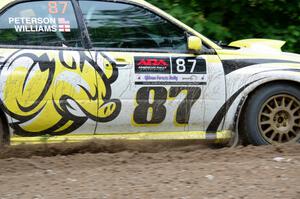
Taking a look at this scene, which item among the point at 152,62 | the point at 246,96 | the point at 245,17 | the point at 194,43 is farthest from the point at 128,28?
the point at 245,17

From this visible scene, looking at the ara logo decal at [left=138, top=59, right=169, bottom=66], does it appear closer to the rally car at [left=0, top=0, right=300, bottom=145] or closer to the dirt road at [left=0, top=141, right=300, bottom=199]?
the rally car at [left=0, top=0, right=300, bottom=145]

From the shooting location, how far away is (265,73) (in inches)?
250

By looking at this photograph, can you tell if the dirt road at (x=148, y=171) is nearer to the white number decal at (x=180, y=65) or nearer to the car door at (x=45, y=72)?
the car door at (x=45, y=72)

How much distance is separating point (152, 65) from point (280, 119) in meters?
1.53

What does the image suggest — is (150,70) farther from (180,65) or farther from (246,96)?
(246,96)

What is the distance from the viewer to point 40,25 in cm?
600

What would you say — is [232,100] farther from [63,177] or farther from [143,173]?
[63,177]

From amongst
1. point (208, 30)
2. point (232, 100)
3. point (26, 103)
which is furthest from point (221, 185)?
point (208, 30)

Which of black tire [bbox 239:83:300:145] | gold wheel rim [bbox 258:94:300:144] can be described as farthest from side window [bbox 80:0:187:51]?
gold wheel rim [bbox 258:94:300:144]

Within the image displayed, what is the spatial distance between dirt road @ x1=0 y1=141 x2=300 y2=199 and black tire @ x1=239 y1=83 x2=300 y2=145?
26cm

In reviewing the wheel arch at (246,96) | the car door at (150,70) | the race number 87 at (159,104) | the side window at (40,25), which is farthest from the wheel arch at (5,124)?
the wheel arch at (246,96)

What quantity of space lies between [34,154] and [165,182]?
1.81 meters

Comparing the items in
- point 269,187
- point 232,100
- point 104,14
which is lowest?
point 269,187

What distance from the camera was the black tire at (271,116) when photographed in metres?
6.38
